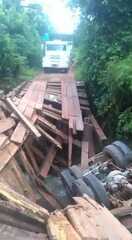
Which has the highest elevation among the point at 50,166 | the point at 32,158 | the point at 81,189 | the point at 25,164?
the point at 81,189

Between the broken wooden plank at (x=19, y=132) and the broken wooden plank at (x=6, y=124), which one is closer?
the broken wooden plank at (x=19, y=132)

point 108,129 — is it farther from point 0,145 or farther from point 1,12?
point 1,12

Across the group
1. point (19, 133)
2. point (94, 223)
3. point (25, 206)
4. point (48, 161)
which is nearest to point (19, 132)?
point (19, 133)

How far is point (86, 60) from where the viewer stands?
A: 15.9 meters

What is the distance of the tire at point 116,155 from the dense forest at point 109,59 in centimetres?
107

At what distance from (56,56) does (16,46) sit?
477 centimetres

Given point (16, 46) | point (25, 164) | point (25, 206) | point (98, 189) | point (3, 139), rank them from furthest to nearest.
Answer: point (16, 46) → point (25, 164) → point (3, 139) → point (98, 189) → point (25, 206)

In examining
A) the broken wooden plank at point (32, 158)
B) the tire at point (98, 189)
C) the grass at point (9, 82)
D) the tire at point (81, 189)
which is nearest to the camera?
the tire at point (98, 189)

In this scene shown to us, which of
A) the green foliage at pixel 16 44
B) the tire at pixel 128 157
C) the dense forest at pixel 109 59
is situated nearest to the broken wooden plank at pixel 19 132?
the tire at pixel 128 157

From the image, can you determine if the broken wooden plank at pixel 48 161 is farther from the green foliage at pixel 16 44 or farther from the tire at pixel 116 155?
the green foliage at pixel 16 44

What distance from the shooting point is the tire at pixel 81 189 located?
6811 mm

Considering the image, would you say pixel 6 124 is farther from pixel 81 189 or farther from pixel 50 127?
pixel 81 189

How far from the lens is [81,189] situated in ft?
22.8

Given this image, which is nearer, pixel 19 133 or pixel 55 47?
pixel 19 133
